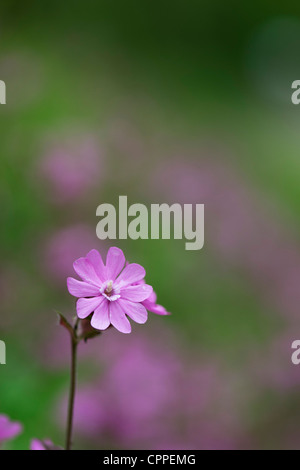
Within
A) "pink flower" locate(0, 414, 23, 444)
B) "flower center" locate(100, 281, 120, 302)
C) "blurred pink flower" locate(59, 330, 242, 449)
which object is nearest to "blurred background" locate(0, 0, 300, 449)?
"blurred pink flower" locate(59, 330, 242, 449)

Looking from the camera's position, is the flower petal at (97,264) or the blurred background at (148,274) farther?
the blurred background at (148,274)

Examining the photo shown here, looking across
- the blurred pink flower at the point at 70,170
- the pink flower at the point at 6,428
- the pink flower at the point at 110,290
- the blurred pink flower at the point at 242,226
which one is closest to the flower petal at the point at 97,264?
the pink flower at the point at 110,290

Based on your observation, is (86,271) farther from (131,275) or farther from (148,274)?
(148,274)

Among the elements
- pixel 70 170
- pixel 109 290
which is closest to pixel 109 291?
pixel 109 290

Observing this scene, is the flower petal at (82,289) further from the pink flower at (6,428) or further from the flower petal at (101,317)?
the pink flower at (6,428)

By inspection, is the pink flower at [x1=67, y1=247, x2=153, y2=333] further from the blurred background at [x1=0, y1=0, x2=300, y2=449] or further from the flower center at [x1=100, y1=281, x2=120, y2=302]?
the blurred background at [x1=0, y1=0, x2=300, y2=449]

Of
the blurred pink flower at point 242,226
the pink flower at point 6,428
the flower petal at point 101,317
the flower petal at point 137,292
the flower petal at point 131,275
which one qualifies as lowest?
the pink flower at point 6,428
